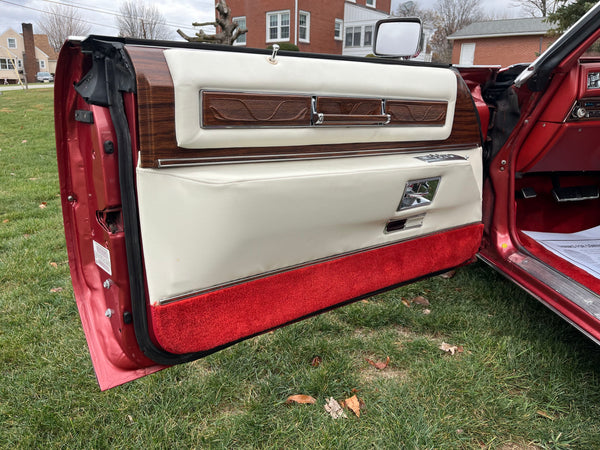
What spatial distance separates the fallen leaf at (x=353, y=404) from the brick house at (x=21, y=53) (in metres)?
53.7

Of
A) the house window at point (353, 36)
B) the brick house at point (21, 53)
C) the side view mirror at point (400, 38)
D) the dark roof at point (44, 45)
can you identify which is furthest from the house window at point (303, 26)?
the dark roof at point (44, 45)

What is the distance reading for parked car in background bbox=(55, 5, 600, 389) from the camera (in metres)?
1.25

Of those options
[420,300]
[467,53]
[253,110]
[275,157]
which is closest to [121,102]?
[253,110]

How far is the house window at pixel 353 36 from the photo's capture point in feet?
85.4

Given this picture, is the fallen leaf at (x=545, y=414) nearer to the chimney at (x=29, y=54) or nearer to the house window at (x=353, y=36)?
the house window at (x=353, y=36)

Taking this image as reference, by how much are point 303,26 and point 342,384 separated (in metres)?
24.8

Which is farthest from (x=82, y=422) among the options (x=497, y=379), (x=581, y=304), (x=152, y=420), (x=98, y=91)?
(x=581, y=304)

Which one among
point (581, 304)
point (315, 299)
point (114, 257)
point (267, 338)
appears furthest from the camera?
point (267, 338)

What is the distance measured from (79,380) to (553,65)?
2626 mm

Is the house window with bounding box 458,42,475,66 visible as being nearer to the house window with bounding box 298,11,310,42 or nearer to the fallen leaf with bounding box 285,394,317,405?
the house window with bounding box 298,11,310,42

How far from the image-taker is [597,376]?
2139 millimetres

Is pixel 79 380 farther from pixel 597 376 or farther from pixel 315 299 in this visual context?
pixel 597 376

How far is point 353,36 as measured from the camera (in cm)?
2633

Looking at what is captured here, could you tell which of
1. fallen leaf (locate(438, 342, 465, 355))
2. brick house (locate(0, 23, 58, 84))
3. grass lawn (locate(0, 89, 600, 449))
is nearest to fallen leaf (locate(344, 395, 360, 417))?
grass lawn (locate(0, 89, 600, 449))
